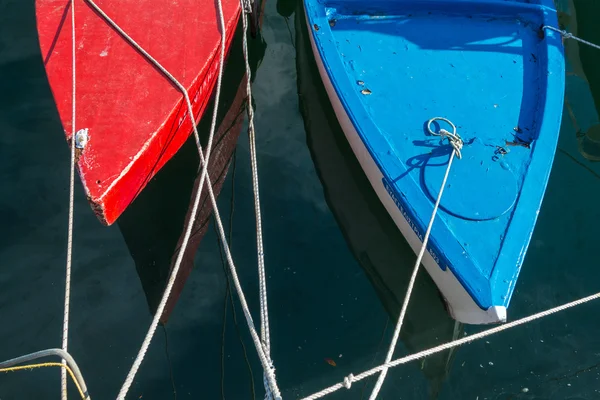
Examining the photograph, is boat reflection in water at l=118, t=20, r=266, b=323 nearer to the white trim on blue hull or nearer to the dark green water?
the dark green water

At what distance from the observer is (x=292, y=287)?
13.9ft

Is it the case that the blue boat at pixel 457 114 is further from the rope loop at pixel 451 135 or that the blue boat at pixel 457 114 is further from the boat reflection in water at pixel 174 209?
the boat reflection in water at pixel 174 209

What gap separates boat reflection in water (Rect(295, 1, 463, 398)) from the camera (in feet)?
13.3

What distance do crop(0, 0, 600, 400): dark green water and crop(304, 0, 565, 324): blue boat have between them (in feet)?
1.45

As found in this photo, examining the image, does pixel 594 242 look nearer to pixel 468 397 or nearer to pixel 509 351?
pixel 509 351

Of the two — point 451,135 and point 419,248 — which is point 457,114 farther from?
point 419,248

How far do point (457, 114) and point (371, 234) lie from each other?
3.75ft

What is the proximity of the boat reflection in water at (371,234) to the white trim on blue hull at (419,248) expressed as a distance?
0.74ft

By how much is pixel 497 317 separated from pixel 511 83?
2.08 metres

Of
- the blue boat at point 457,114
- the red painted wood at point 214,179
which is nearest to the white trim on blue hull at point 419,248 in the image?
the blue boat at point 457,114

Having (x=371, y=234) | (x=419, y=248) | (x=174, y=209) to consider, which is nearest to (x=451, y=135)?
(x=419, y=248)

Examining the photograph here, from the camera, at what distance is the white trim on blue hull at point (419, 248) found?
3.55 meters

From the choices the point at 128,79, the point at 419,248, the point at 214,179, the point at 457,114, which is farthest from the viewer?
the point at 214,179

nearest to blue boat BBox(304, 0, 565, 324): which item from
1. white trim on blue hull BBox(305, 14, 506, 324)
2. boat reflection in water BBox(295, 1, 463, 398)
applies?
white trim on blue hull BBox(305, 14, 506, 324)
